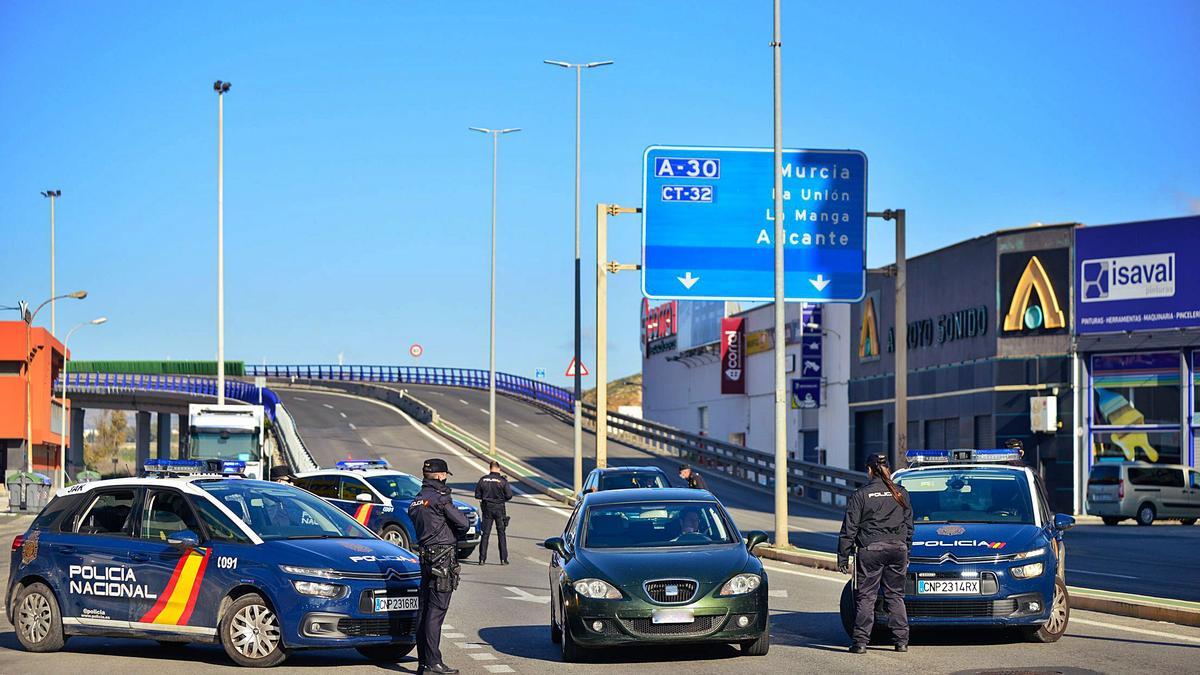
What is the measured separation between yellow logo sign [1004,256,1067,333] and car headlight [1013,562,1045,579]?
116 feet

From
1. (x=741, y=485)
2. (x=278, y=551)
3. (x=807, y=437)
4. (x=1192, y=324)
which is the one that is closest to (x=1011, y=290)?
(x=1192, y=324)

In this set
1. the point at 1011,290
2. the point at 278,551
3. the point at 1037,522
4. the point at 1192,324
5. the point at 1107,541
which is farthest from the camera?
the point at 1011,290

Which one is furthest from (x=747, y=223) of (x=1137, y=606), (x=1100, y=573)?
(x=1137, y=606)

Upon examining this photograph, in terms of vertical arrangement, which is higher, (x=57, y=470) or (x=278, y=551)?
(x=278, y=551)

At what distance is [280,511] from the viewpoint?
13.7 metres

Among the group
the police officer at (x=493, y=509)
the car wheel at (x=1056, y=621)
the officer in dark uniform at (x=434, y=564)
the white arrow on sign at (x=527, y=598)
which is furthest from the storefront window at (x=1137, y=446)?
the officer in dark uniform at (x=434, y=564)

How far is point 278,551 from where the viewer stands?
12836mm

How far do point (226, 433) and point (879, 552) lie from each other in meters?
32.7

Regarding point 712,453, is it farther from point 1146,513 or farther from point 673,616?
point 673,616

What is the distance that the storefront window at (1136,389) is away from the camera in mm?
45281

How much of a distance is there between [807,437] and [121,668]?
181ft

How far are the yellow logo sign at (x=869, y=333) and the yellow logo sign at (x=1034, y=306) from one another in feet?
31.5

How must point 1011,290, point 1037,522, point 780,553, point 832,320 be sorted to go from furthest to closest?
point 832,320 → point 1011,290 → point 780,553 → point 1037,522

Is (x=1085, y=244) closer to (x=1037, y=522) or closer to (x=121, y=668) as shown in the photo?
(x=1037, y=522)
